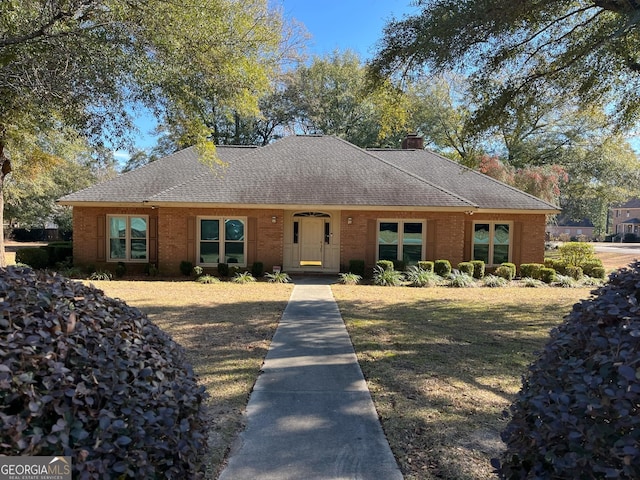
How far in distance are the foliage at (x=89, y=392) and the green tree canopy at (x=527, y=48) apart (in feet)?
25.2

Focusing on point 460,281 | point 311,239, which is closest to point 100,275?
point 311,239

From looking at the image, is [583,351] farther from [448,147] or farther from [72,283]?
[448,147]

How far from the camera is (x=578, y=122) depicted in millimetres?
29078

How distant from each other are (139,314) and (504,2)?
781 centimetres

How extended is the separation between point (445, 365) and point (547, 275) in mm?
11840

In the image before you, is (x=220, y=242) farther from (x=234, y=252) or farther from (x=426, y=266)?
(x=426, y=266)

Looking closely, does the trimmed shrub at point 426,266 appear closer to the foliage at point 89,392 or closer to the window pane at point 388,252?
the window pane at point 388,252

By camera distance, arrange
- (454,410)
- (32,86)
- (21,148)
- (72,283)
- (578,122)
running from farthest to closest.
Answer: (578,122), (21,148), (32,86), (454,410), (72,283)

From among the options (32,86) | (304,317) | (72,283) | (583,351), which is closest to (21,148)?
(32,86)

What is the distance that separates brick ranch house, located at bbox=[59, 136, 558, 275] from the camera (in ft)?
52.6

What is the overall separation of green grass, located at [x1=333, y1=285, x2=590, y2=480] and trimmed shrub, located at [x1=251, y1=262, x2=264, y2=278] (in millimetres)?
4317

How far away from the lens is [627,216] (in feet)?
251

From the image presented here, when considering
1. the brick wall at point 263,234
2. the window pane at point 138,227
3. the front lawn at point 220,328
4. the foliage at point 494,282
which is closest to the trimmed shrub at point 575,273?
the foliage at point 494,282

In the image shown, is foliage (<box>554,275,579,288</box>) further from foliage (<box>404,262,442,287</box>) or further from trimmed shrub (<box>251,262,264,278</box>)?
trimmed shrub (<box>251,262,264,278</box>)
